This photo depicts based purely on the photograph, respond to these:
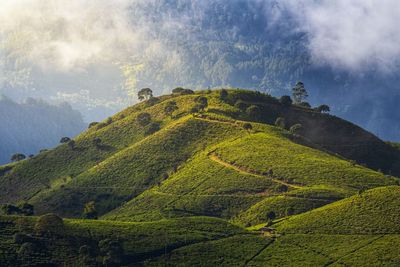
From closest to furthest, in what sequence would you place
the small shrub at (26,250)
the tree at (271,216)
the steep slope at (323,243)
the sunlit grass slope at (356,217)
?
the steep slope at (323,243) → the small shrub at (26,250) → the sunlit grass slope at (356,217) → the tree at (271,216)

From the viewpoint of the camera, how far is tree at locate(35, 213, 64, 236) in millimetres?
172375

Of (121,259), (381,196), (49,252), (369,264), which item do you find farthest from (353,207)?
(49,252)

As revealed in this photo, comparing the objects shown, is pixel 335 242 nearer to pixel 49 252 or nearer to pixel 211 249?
pixel 211 249

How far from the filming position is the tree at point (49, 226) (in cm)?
17238

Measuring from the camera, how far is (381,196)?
188750 millimetres

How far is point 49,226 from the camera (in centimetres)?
17425

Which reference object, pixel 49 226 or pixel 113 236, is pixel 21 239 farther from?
pixel 113 236

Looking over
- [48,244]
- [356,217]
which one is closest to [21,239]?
[48,244]

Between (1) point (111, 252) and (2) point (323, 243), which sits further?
(2) point (323, 243)

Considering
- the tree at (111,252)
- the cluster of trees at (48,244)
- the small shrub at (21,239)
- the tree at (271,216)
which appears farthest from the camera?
the tree at (271,216)

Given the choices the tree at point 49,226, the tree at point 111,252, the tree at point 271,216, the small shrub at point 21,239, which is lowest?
the tree at point 111,252

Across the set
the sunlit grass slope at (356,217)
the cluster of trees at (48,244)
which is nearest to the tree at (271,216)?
the sunlit grass slope at (356,217)

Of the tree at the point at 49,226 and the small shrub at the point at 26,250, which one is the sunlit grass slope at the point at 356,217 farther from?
the small shrub at the point at 26,250

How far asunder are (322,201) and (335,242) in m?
31.0
